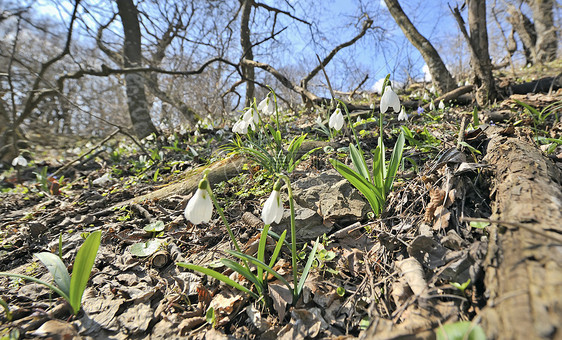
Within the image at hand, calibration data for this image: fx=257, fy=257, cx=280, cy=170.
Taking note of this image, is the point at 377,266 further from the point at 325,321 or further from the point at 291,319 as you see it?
the point at 291,319

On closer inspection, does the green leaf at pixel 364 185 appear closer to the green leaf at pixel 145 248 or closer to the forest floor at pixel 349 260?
the forest floor at pixel 349 260

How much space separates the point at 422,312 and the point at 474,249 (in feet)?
1.19

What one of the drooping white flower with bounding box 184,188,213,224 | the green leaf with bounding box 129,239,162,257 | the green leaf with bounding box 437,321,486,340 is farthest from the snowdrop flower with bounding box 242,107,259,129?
the green leaf with bounding box 437,321,486,340

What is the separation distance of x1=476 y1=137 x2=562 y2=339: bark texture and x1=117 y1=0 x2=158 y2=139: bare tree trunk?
664 cm

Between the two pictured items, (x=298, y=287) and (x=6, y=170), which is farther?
(x=6, y=170)

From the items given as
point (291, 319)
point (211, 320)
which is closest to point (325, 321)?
point (291, 319)

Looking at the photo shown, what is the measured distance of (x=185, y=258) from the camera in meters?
1.74

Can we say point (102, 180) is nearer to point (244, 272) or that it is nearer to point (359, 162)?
point (244, 272)

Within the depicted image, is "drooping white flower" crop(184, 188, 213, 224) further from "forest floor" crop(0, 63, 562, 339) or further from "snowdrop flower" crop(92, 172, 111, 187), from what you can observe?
"snowdrop flower" crop(92, 172, 111, 187)

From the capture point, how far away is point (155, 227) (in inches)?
81.5

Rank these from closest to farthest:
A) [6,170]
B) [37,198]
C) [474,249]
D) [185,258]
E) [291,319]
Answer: [474,249], [291,319], [185,258], [37,198], [6,170]

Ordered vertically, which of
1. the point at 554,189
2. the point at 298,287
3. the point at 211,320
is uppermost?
the point at 554,189

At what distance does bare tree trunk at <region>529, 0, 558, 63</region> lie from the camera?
9.82 meters

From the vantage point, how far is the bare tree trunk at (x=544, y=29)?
387 inches
